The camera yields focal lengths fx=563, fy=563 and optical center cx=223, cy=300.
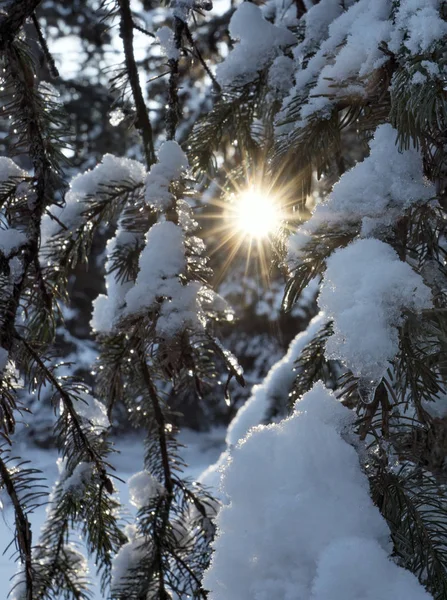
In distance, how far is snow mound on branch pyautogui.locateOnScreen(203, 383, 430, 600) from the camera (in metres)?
0.52

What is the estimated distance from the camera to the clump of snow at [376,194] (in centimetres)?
71

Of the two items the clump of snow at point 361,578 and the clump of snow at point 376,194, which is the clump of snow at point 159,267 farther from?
the clump of snow at point 361,578

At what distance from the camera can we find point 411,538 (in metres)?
0.61

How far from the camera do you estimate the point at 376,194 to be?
2.36 feet

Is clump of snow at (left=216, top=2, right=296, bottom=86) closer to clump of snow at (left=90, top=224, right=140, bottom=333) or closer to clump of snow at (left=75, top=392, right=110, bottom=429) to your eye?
clump of snow at (left=90, top=224, right=140, bottom=333)

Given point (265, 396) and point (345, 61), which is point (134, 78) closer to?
point (345, 61)

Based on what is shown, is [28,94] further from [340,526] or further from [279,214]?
[340,526]

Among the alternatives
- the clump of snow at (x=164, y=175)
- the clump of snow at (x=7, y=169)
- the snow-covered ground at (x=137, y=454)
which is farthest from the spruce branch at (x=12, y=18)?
the snow-covered ground at (x=137, y=454)

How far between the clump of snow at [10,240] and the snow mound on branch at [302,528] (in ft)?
1.74

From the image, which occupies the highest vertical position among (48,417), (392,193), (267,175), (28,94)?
(48,417)

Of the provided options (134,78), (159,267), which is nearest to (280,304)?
(159,267)

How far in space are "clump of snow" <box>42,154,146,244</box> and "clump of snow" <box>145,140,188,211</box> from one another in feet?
1.01

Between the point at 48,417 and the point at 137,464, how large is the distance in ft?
6.95

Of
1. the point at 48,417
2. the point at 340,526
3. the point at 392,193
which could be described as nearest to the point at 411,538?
the point at 340,526
